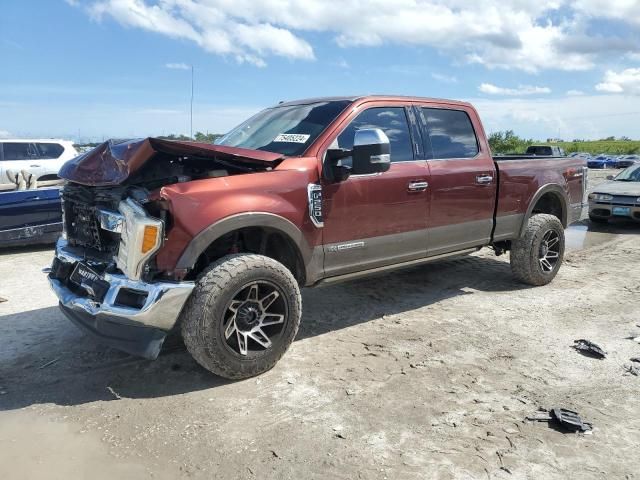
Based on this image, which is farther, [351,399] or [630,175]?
[630,175]

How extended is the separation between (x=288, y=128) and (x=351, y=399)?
7.54 ft

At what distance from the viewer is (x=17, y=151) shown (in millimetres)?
12258

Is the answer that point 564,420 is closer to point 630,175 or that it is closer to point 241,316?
point 241,316

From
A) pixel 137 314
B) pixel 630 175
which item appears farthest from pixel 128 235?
pixel 630 175

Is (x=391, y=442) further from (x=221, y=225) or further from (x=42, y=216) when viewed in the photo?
(x=42, y=216)

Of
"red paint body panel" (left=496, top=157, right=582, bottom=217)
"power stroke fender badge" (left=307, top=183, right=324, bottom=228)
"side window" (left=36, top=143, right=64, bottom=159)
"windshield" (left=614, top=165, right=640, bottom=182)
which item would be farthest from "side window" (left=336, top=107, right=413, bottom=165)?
"side window" (left=36, top=143, right=64, bottom=159)

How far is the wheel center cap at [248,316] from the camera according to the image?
3.71 meters

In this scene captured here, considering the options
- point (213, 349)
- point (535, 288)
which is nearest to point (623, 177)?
point (535, 288)

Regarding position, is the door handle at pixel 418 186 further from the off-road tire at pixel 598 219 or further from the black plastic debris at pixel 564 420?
the off-road tire at pixel 598 219

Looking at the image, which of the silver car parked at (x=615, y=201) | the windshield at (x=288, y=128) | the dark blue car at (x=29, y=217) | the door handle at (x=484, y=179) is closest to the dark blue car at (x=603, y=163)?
the silver car parked at (x=615, y=201)

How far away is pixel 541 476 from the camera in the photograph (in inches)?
106

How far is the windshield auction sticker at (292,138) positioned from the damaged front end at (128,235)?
15.0 inches

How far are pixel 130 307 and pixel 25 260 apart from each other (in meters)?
5.00

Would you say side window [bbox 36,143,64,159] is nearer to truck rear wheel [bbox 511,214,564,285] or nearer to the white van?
the white van
